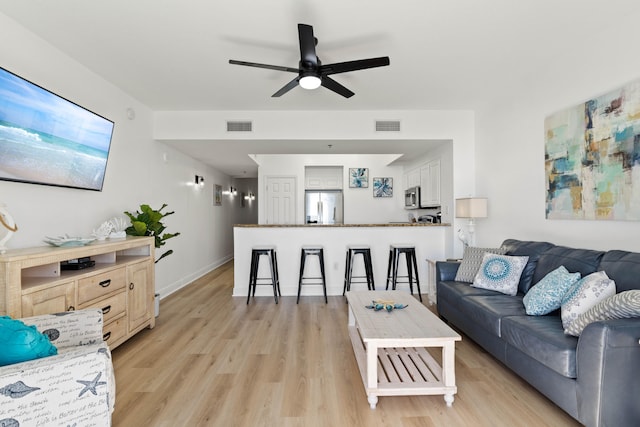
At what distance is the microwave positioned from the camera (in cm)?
625

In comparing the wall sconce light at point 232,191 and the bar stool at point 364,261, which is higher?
the wall sconce light at point 232,191

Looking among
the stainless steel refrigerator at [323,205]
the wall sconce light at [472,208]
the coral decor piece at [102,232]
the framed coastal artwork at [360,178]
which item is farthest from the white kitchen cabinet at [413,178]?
the coral decor piece at [102,232]

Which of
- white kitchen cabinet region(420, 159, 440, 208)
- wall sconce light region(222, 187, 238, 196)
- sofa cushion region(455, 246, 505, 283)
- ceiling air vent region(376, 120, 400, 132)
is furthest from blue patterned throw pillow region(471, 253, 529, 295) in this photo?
wall sconce light region(222, 187, 238, 196)

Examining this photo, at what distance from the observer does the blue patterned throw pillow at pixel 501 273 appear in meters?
2.80

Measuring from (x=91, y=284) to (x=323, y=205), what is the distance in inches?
222

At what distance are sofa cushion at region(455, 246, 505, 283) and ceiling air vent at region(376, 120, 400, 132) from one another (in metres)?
2.00

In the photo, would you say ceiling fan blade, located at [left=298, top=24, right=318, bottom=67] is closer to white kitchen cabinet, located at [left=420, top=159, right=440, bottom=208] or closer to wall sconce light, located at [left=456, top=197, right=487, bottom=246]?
wall sconce light, located at [left=456, top=197, right=487, bottom=246]

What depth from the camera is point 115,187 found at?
3613 millimetres

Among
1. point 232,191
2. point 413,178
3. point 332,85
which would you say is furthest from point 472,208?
point 232,191

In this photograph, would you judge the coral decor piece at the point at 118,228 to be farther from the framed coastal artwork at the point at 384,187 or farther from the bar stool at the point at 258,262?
the framed coastal artwork at the point at 384,187

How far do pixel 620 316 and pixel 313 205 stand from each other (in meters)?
6.36

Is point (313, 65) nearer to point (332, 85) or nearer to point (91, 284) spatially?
point (332, 85)

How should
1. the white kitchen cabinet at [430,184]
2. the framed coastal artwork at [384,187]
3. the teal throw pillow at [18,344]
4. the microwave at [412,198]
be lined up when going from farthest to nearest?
1. the framed coastal artwork at [384,187]
2. the microwave at [412,198]
3. the white kitchen cabinet at [430,184]
4. the teal throw pillow at [18,344]

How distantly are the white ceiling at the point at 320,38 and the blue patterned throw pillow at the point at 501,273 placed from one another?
1908mm
